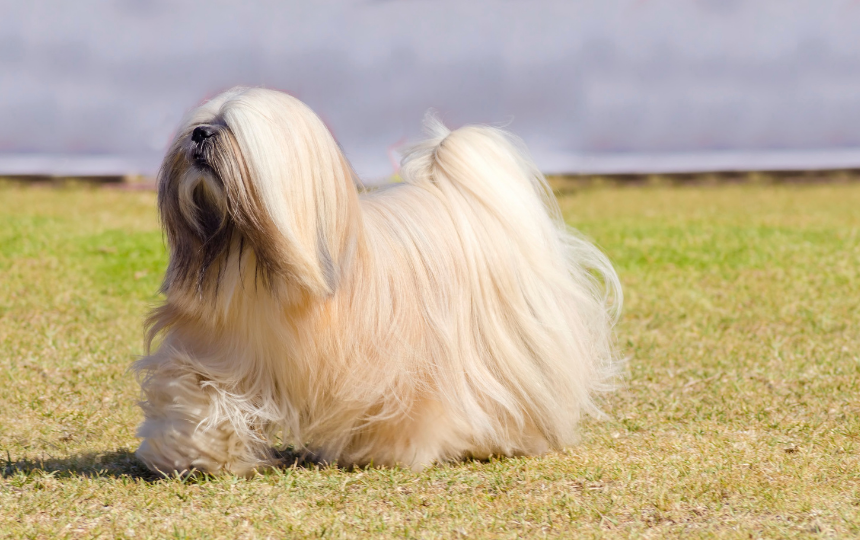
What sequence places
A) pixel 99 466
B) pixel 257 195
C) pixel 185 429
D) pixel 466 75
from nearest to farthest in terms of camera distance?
pixel 257 195
pixel 185 429
pixel 99 466
pixel 466 75

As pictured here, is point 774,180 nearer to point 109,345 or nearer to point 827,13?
point 827,13

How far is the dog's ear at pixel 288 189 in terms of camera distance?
2.77 meters

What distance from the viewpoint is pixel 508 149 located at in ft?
12.3

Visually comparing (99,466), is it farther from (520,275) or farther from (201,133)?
(520,275)

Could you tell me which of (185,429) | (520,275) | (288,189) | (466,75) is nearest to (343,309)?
(288,189)

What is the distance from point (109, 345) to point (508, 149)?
8.14 feet

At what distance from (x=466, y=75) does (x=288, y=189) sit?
8264 millimetres

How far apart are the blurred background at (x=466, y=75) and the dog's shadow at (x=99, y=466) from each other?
6.91 metres

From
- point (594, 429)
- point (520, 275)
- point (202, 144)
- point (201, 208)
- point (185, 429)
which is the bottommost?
point (594, 429)

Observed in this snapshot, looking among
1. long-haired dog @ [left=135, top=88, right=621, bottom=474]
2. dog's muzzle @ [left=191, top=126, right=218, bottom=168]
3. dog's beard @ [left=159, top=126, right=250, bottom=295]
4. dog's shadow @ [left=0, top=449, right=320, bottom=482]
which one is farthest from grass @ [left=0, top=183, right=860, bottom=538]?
dog's muzzle @ [left=191, top=126, right=218, bottom=168]

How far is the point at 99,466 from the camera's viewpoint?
3.37 m

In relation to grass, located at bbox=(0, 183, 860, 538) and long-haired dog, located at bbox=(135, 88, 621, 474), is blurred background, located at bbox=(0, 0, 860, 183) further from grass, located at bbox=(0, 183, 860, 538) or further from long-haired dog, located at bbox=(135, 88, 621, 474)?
long-haired dog, located at bbox=(135, 88, 621, 474)

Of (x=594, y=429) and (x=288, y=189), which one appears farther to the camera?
(x=594, y=429)

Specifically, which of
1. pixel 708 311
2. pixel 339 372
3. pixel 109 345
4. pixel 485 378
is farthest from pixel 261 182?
pixel 708 311
